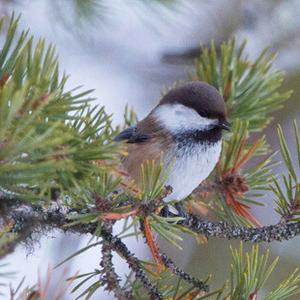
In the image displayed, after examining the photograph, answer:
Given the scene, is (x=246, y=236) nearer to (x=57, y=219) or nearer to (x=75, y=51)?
(x=57, y=219)

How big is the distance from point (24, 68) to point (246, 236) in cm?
55

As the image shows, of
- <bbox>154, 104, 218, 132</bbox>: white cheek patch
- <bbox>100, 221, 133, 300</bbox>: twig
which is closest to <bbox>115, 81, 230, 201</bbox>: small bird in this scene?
<bbox>154, 104, 218, 132</bbox>: white cheek patch

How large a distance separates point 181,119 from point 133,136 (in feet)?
0.56

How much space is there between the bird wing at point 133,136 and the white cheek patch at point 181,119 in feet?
0.26

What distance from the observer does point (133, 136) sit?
74.2 inches

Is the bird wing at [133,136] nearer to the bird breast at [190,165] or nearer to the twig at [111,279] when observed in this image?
the bird breast at [190,165]

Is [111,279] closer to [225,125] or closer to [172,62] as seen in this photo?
[225,125]

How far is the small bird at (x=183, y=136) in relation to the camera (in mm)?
1741

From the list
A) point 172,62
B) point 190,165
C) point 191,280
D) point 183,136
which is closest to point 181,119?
point 183,136

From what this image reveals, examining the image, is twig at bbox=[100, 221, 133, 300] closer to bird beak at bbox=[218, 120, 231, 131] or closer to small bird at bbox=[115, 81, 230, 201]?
small bird at bbox=[115, 81, 230, 201]

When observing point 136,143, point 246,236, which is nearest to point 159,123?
point 136,143

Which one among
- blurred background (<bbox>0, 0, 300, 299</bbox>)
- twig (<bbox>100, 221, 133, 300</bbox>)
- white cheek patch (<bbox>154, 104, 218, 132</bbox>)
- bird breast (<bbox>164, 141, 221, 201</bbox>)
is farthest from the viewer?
blurred background (<bbox>0, 0, 300, 299</bbox>)

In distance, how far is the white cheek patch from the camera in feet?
6.34

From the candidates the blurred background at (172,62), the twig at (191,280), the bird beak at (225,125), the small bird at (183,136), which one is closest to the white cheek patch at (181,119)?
the small bird at (183,136)
